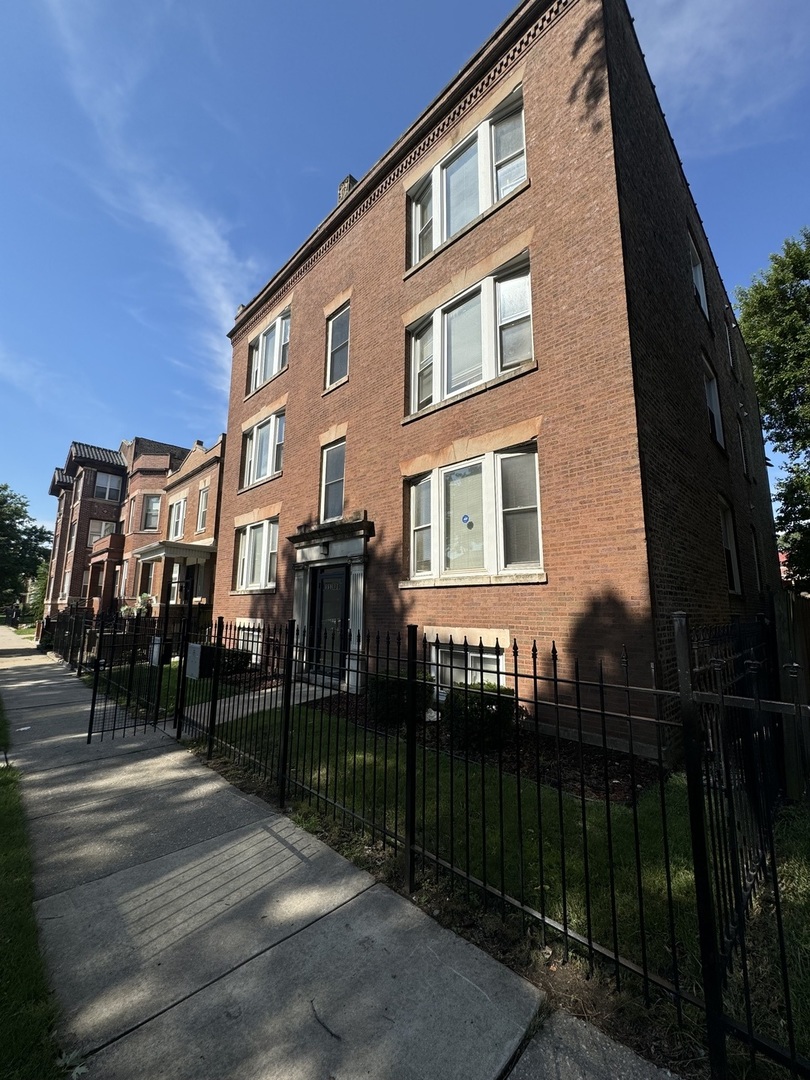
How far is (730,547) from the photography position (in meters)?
11.4

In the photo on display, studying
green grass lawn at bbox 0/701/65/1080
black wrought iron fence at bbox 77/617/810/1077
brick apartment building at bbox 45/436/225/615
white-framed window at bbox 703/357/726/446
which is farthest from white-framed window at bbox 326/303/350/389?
green grass lawn at bbox 0/701/65/1080

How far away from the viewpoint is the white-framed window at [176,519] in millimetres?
22141

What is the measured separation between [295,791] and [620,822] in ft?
10.2

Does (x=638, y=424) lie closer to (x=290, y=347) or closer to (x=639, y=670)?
(x=639, y=670)

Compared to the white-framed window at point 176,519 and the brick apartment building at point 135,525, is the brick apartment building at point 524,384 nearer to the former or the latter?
the brick apartment building at point 135,525

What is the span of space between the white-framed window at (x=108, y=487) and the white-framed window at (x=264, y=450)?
83.8 ft

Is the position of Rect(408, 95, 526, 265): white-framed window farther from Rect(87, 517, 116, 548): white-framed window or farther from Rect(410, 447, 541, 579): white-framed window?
Rect(87, 517, 116, 548): white-framed window

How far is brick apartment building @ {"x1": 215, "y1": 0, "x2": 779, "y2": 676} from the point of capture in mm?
6910

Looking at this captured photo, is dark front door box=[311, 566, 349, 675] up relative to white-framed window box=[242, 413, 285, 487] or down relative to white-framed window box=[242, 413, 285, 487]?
down

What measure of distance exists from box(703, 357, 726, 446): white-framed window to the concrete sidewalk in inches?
464

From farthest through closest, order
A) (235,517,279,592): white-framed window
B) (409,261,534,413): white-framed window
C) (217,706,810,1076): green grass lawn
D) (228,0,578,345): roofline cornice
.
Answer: (235,517,279,592): white-framed window → (228,0,578,345): roofline cornice → (409,261,534,413): white-framed window → (217,706,810,1076): green grass lawn

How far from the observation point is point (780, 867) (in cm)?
359

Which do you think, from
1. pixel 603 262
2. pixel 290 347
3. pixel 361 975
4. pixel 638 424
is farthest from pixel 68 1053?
pixel 290 347

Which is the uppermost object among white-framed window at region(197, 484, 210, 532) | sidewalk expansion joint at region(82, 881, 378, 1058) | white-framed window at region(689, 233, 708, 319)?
white-framed window at region(689, 233, 708, 319)
